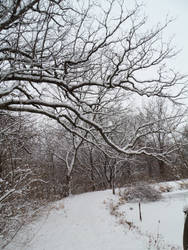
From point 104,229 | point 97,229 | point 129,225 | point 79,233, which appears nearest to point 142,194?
point 129,225

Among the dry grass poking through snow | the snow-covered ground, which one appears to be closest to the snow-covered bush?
the dry grass poking through snow

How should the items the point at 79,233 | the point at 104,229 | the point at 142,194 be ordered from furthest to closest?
1. the point at 142,194
2. the point at 104,229
3. the point at 79,233

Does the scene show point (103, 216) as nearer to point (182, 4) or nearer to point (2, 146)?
point (2, 146)

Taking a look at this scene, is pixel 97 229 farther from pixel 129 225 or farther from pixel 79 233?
pixel 129 225

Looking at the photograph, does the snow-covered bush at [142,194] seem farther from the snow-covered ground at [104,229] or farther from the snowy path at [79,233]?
the snowy path at [79,233]

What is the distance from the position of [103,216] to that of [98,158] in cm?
931

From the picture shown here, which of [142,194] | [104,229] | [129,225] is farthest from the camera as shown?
[142,194]

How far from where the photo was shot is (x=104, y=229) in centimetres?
507

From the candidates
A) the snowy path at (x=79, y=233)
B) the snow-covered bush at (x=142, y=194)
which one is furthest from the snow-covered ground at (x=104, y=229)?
the snow-covered bush at (x=142, y=194)

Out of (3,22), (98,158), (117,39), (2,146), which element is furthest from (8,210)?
(98,158)

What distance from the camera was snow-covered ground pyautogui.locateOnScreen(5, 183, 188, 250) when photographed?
4137mm

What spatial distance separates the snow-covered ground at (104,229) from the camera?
414 cm

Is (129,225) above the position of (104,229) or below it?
below

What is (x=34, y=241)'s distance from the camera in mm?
4445
